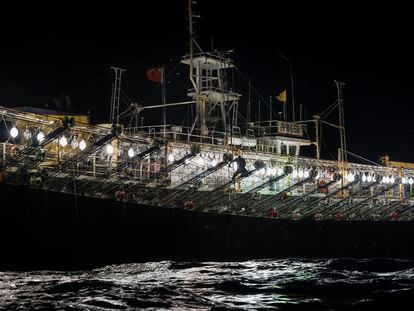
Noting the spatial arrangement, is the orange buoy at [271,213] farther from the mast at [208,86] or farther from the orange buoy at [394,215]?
the orange buoy at [394,215]

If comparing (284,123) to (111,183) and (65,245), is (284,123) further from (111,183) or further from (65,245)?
(65,245)

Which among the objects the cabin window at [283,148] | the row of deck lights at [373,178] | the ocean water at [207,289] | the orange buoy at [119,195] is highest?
the cabin window at [283,148]

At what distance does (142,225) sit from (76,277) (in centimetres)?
745

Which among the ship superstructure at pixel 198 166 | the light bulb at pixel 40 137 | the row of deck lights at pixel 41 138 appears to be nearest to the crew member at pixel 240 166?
the ship superstructure at pixel 198 166

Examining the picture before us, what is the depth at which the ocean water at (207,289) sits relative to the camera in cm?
1555

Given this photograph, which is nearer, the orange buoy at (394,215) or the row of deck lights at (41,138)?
the row of deck lights at (41,138)

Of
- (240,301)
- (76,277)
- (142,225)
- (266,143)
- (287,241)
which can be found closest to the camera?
(240,301)

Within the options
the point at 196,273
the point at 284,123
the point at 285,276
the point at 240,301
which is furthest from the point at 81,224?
the point at 284,123

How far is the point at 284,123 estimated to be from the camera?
46.5 metres

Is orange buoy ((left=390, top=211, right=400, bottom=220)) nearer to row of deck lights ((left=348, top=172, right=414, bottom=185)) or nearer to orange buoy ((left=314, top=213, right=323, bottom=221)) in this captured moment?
row of deck lights ((left=348, top=172, right=414, bottom=185))

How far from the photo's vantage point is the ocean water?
15.5 m

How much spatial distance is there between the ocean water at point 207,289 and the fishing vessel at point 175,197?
2.30 m

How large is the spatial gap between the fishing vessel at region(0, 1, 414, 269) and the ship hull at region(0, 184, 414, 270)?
5 centimetres

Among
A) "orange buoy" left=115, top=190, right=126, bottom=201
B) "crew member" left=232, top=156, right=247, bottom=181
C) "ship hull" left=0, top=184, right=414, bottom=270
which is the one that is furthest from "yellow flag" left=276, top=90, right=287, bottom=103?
"orange buoy" left=115, top=190, right=126, bottom=201
